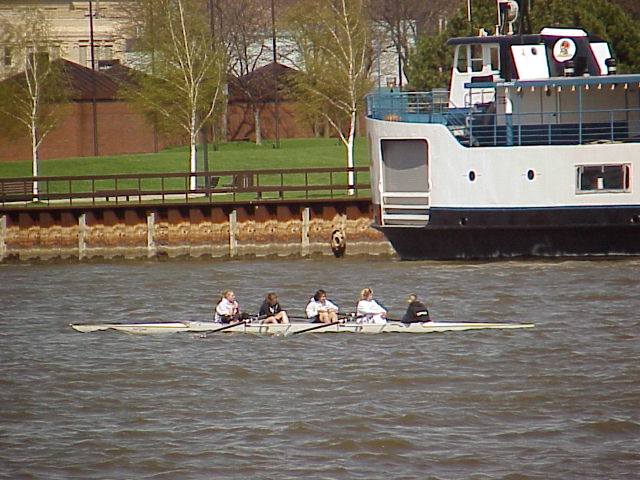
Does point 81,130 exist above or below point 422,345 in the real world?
above

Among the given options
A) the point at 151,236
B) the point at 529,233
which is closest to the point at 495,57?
the point at 529,233

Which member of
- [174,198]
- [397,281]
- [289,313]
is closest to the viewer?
[289,313]

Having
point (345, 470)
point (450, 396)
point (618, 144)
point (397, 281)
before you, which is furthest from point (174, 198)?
point (345, 470)

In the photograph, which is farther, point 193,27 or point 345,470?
point 193,27

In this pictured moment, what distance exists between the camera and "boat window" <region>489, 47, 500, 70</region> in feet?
131

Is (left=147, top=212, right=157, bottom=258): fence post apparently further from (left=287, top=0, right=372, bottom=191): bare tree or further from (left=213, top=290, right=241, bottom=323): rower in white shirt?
(left=213, top=290, right=241, bottom=323): rower in white shirt

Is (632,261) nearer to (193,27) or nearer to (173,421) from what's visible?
(173,421)

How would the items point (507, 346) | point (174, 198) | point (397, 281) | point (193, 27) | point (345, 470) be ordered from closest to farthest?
point (345, 470), point (507, 346), point (397, 281), point (174, 198), point (193, 27)

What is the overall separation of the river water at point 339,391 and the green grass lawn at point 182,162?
81.2 feet

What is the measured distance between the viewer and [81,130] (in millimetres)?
65562

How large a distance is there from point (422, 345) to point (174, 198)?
2323cm

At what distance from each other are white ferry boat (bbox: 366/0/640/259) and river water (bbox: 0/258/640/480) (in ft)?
7.39

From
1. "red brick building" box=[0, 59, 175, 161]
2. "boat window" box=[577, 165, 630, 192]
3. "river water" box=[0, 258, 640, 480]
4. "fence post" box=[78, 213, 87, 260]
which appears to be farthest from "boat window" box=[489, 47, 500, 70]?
"red brick building" box=[0, 59, 175, 161]

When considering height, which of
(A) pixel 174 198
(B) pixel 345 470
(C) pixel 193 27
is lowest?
(B) pixel 345 470
